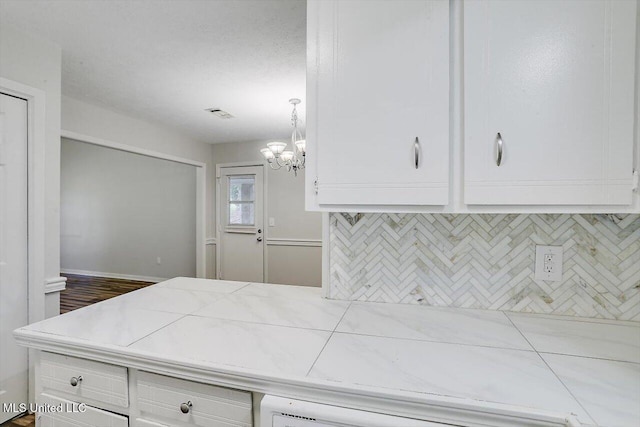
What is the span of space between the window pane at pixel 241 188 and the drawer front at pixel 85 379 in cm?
404

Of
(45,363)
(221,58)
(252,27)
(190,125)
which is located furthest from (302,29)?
(190,125)

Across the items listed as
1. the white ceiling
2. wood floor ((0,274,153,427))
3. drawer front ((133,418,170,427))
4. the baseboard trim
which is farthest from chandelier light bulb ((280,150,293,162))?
the baseboard trim

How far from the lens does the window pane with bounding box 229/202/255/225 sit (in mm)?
4984

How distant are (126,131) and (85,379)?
3.22 m

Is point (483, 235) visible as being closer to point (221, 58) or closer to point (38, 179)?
point (221, 58)

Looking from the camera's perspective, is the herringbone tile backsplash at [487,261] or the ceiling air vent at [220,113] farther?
the ceiling air vent at [220,113]

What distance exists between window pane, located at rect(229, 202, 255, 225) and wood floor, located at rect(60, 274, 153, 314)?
1.97m

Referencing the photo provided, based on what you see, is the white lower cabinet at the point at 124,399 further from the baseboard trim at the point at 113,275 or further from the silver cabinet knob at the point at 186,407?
the baseboard trim at the point at 113,275

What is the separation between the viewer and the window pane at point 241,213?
498 cm

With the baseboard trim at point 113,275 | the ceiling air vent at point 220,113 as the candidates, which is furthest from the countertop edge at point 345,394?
the baseboard trim at point 113,275

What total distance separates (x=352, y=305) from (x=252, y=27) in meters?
1.75

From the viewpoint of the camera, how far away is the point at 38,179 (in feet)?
6.45

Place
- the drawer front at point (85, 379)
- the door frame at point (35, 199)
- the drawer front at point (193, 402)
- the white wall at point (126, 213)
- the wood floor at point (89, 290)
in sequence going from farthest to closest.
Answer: the white wall at point (126, 213), the wood floor at point (89, 290), the door frame at point (35, 199), the drawer front at point (85, 379), the drawer front at point (193, 402)

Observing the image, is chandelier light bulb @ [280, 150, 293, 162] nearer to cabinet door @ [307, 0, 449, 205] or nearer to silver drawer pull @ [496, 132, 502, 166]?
cabinet door @ [307, 0, 449, 205]
